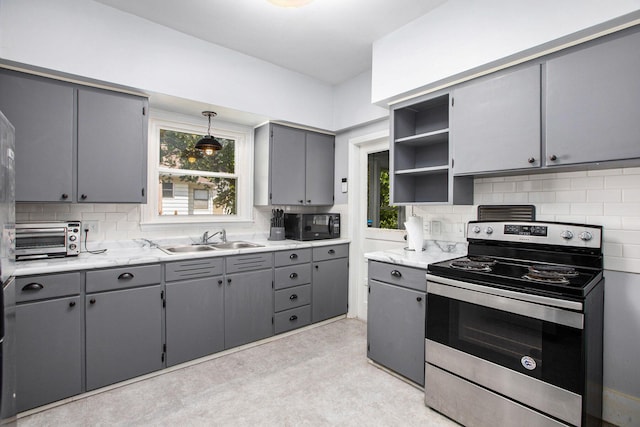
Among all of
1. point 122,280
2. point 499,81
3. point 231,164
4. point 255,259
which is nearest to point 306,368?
point 255,259

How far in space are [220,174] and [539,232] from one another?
2.99 metres

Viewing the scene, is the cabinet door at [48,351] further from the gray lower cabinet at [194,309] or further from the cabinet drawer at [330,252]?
the cabinet drawer at [330,252]

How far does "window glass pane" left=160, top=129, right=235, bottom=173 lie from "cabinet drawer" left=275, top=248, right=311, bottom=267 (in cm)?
118

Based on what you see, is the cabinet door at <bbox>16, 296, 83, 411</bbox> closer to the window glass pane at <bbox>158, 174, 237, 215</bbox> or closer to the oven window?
the window glass pane at <bbox>158, 174, 237, 215</bbox>

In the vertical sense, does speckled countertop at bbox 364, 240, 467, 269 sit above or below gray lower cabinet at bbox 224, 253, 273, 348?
above

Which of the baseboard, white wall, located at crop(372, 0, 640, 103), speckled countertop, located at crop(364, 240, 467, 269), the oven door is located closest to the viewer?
the oven door

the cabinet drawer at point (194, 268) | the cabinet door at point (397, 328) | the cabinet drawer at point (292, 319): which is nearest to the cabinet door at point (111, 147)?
the cabinet drawer at point (194, 268)

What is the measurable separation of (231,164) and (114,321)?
6.42ft

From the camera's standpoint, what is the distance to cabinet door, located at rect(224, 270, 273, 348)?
2900 millimetres

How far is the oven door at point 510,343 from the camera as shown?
155 cm

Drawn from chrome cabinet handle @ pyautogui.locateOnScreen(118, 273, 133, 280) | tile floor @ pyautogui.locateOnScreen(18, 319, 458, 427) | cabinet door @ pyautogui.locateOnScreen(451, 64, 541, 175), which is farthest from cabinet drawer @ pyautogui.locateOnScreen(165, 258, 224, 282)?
cabinet door @ pyautogui.locateOnScreen(451, 64, 541, 175)

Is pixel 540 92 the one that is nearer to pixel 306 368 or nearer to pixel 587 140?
pixel 587 140

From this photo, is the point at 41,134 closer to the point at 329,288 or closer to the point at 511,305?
the point at 329,288

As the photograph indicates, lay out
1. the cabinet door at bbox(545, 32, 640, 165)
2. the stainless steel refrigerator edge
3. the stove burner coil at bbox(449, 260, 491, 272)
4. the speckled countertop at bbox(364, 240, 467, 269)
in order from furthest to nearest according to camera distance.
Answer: the speckled countertop at bbox(364, 240, 467, 269), the stove burner coil at bbox(449, 260, 491, 272), the cabinet door at bbox(545, 32, 640, 165), the stainless steel refrigerator edge
